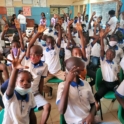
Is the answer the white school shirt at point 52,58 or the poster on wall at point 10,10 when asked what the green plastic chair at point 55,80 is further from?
the poster on wall at point 10,10

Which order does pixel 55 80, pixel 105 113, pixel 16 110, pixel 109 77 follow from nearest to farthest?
pixel 16 110 < pixel 109 77 < pixel 105 113 < pixel 55 80

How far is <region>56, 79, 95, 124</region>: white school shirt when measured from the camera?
4.47ft

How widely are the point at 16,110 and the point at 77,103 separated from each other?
482 millimetres

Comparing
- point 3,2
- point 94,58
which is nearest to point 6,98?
point 94,58

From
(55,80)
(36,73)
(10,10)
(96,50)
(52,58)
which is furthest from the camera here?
(10,10)

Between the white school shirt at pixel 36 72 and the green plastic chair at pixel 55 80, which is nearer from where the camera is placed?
the white school shirt at pixel 36 72

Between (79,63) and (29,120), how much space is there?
653 millimetres

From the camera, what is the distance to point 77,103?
1367mm

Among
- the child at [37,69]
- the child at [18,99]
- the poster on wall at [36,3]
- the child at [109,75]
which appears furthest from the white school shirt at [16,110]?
the poster on wall at [36,3]

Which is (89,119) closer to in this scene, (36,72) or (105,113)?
(36,72)

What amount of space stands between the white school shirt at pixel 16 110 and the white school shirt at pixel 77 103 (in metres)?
0.27

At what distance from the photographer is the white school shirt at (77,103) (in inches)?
53.6

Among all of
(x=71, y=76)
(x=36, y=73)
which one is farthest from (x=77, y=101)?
(x=36, y=73)

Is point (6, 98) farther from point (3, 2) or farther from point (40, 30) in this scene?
point (3, 2)
